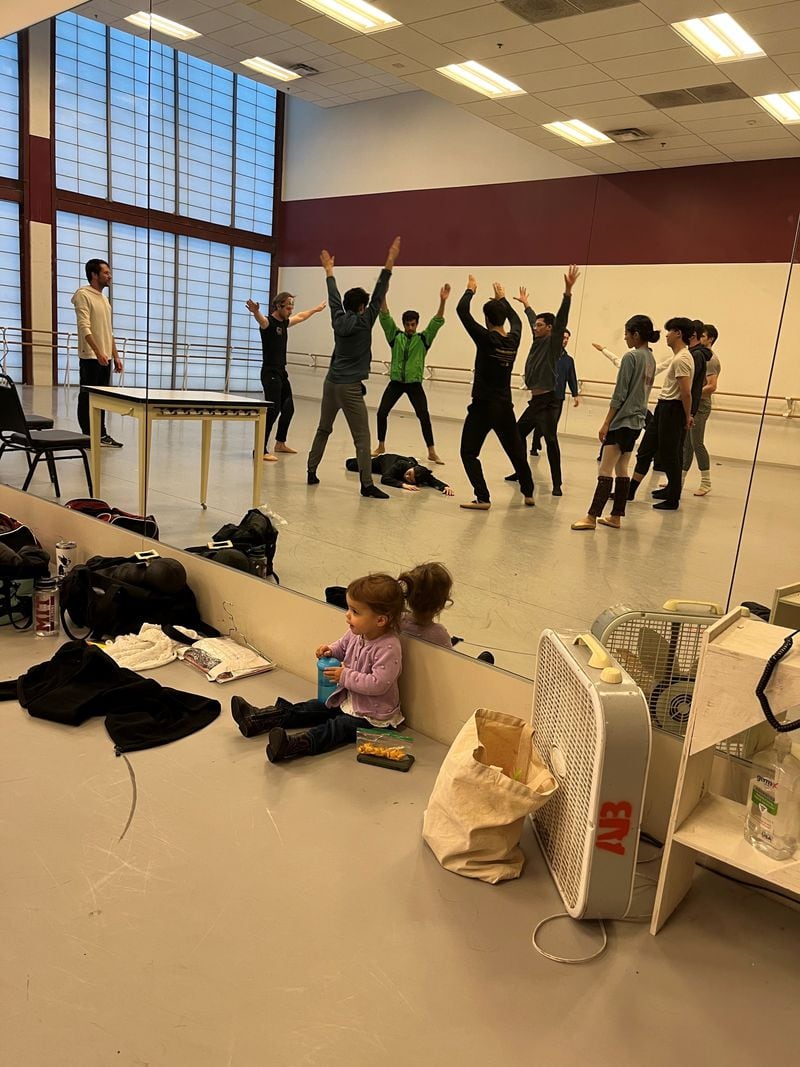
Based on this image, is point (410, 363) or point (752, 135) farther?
point (410, 363)

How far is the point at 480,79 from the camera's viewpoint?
235 cm

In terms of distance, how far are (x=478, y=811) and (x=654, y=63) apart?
6.19 feet

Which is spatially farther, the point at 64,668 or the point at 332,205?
the point at 332,205

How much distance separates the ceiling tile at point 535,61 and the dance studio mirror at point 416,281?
110mm

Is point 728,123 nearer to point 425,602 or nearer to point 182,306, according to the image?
point 425,602

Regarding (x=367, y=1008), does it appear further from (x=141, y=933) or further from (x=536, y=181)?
(x=536, y=181)

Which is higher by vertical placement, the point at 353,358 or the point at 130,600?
the point at 353,358

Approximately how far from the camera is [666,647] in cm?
204

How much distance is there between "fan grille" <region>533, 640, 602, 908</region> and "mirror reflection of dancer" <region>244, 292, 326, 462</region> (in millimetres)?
1819

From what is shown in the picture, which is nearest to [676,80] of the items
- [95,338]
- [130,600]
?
[130,600]

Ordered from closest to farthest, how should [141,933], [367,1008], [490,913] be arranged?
[367,1008] → [141,933] → [490,913]

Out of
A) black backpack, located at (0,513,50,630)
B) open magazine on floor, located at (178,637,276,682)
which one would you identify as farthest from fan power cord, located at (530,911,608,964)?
black backpack, located at (0,513,50,630)

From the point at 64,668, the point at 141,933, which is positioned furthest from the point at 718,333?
the point at 64,668

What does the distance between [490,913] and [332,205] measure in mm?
2533
